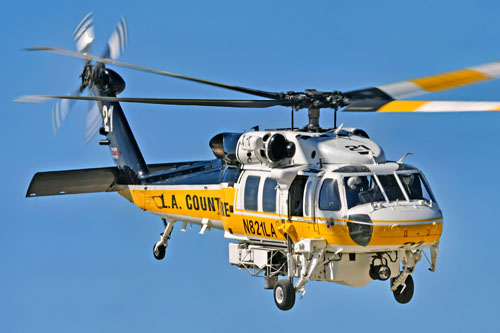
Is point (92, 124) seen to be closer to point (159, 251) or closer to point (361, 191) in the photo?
point (159, 251)

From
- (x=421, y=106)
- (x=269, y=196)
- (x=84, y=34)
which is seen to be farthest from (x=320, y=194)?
(x=84, y=34)

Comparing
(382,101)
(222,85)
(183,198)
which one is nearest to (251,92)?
(222,85)

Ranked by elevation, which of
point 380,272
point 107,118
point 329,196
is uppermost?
point 107,118

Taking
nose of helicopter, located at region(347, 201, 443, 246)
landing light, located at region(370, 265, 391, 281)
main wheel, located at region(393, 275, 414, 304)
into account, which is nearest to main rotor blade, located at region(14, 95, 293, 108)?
nose of helicopter, located at region(347, 201, 443, 246)

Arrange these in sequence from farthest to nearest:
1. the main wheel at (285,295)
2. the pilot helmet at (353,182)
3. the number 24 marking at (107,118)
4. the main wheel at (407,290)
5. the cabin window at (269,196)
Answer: the number 24 marking at (107,118)
the main wheel at (407,290)
the cabin window at (269,196)
the main wheel at (285,295)
the pilot helmet at (353,182)

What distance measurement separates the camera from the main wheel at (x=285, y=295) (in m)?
16.4

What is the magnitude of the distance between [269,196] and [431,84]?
3.17 m

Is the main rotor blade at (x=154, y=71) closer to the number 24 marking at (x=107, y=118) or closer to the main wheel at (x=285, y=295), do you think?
the main wheel at (x=285, y=295)

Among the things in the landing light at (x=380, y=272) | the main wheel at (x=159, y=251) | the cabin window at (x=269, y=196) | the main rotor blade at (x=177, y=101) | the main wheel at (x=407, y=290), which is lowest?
the main wheel at (x=159, y=251)

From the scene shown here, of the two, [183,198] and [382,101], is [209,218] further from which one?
[382,101]

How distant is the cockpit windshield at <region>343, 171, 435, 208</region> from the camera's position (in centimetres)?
1580

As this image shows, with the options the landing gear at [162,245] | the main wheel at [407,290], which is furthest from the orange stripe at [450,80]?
the landing gear at [162,245]

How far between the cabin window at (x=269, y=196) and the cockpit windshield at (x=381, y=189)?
141 cm

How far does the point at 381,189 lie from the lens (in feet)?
52.0
